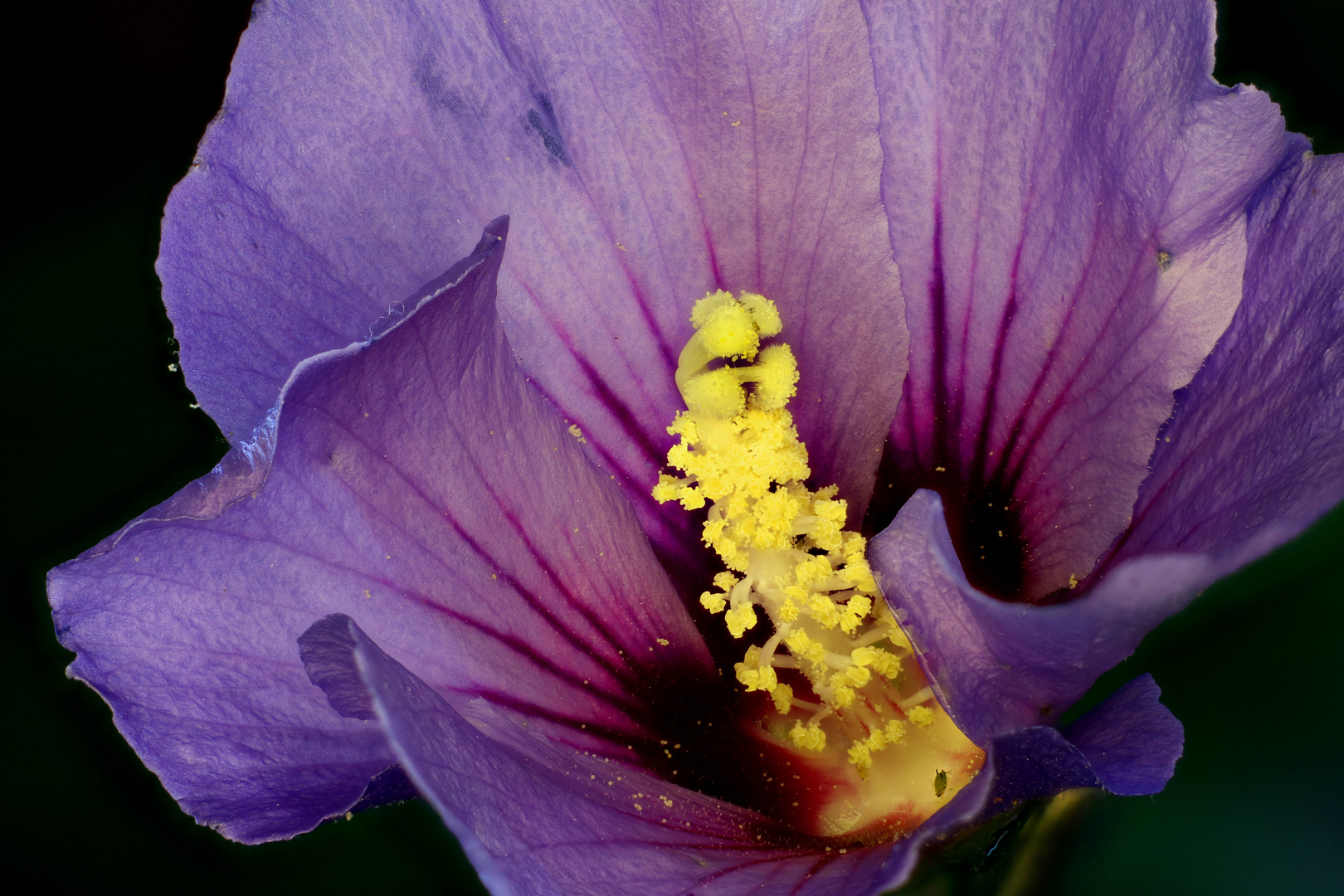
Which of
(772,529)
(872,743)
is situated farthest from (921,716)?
(772,529)

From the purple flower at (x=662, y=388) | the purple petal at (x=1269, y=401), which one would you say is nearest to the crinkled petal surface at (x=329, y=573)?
the purple flower at (x=662, y=388)

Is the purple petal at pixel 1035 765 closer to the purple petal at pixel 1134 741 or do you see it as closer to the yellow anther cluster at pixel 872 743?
the purple petal at pixel 1134 741

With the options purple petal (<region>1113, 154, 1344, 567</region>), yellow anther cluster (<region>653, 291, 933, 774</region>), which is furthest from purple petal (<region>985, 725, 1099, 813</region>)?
yellow anther cluster (<region>653, 291, 933, 774</region>)

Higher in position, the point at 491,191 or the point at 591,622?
the point at 491,191

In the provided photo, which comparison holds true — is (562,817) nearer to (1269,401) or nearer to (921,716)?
(921,716)

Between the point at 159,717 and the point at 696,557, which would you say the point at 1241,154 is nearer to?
the point at 696,557

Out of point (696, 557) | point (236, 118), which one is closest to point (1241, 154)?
point (696, 557)
